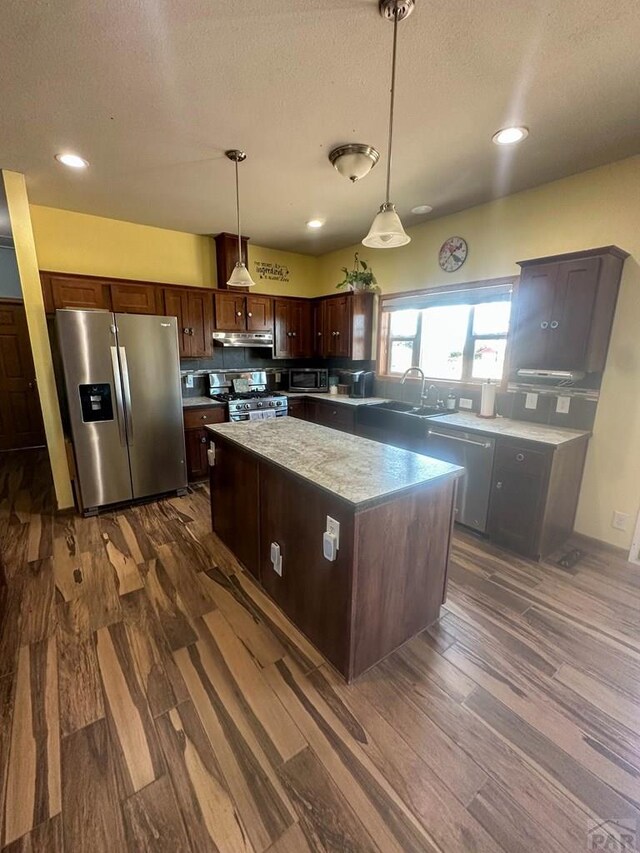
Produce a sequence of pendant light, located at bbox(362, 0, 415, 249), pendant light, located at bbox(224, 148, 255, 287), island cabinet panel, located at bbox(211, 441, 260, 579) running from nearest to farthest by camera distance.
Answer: pendant light, located at bbox(362, 0, 415, 249) < island cabinet panel, located at bbox(211, 441, 260, 579) < pendant light, located at bbox(224, 148, 255, 287)

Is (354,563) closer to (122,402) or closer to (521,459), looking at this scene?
(521,459)

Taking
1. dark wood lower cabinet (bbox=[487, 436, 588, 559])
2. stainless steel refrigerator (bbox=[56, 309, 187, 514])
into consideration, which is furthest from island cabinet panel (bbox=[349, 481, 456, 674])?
stainless steel refrigerator (bbox=[56, 309, 187, 514])

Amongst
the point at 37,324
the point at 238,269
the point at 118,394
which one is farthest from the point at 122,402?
the point at 238,269

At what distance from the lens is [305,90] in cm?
179

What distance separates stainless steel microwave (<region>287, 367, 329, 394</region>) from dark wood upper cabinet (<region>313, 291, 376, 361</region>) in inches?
12.0

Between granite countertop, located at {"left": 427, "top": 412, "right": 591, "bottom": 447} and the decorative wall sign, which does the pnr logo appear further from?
the decorative wall sign

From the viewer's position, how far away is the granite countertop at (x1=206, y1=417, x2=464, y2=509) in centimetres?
155

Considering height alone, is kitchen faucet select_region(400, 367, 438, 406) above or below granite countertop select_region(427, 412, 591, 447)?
above

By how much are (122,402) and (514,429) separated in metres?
3.32

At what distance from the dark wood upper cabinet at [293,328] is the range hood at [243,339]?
0.18 meters

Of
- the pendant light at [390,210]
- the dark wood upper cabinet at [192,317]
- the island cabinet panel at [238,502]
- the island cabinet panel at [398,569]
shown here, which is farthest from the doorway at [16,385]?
the island cabinet panel at [398,569]

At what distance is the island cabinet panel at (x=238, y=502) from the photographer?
219cm


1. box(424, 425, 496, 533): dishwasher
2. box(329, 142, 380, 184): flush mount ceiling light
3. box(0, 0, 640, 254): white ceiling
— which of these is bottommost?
box(424, 425, 496, 533): dishwasher

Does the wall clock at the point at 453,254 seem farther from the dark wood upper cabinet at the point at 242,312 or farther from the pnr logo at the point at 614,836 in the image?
the pnr logo at the point at 614,836
